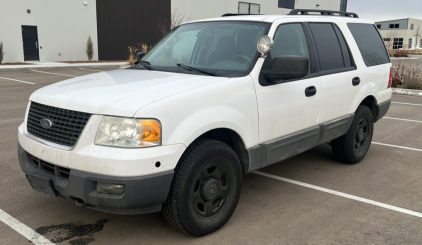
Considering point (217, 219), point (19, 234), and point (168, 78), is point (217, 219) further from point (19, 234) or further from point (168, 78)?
point (19, 234)

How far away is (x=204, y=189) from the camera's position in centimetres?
352

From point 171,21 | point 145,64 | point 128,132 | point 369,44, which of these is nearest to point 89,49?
point 171,21

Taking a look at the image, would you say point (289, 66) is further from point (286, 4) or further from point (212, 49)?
point (286, 4)

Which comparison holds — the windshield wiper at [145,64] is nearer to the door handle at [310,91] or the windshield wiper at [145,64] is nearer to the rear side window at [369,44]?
the door handle at [310,91]

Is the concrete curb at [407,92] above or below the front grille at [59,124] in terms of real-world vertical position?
below

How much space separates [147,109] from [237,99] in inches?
38.3

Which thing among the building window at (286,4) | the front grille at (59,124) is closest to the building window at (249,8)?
the building window at (286,4)

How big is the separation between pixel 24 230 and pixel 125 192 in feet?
4.25

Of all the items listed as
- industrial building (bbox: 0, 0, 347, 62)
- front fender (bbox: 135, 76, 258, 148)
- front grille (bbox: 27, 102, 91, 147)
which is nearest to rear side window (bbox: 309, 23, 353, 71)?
front fender (bbox: 135, 76, 258, 148)

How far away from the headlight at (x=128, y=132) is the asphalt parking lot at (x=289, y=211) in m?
0.98

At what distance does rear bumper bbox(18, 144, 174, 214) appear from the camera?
3049 mm

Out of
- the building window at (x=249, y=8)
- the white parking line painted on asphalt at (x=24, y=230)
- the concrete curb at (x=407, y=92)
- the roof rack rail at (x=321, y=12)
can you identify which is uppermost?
the building window at (x=249, y=8)

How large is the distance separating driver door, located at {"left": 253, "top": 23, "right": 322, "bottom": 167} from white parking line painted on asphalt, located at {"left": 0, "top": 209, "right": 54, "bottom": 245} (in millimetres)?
2153

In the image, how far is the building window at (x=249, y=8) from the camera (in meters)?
34.8
